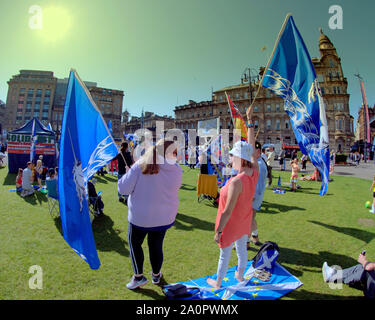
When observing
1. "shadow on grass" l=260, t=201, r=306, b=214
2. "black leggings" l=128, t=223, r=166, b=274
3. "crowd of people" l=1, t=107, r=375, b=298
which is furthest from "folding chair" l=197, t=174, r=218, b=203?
"black leggings" l=128, t=223, r=166, b=274

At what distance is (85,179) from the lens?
3068 millimetres

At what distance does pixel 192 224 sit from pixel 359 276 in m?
3.67

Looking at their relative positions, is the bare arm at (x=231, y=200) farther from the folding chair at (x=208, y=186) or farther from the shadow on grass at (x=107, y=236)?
the folding chair at (x=208, y=186)

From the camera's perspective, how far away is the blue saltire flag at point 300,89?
14.6ft

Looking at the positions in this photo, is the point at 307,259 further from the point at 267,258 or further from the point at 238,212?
the point at 238,212

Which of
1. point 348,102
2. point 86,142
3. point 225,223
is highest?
point 348,102

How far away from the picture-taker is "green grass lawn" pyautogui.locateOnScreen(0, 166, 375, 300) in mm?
3033

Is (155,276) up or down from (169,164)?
down

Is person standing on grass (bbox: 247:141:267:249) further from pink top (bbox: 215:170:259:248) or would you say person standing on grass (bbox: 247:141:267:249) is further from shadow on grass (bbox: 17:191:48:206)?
shadow on grass (bbox: 17:191:48:206)

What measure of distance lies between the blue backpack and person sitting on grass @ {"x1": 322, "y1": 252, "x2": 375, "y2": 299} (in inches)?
30.6

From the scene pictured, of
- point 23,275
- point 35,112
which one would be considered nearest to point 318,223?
point 23,275
